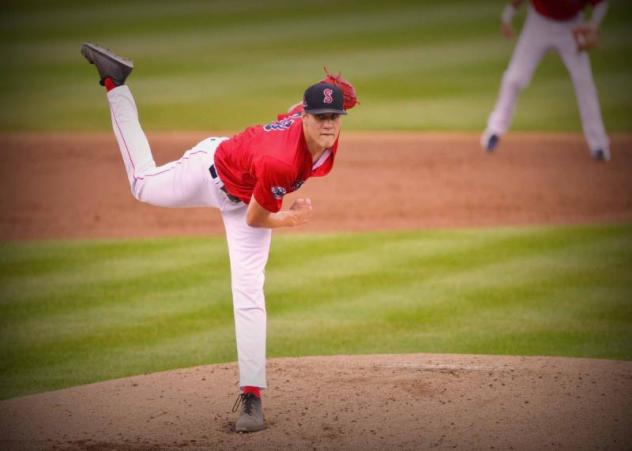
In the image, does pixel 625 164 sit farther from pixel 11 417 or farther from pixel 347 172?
pixel 11 417

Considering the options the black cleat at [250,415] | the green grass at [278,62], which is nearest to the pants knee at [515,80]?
the green grass at [278,62]

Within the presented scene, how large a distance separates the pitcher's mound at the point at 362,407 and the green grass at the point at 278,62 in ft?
29.2

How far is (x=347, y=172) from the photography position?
12.7 meters

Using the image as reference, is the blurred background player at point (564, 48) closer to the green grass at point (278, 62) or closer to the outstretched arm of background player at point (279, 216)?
the green grass at point (278, 62)

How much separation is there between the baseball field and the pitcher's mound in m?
0.02

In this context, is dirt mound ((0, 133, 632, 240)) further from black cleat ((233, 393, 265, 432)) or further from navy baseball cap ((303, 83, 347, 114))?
navy baseball cap ((303, 83, 347, 114))

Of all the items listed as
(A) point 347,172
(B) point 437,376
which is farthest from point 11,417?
(A) point 347,172

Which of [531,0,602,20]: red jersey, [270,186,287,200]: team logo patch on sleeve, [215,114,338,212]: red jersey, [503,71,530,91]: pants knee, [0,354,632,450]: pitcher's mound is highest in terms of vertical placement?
[531,0,602,20]: red jersey

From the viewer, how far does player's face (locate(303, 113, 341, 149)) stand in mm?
5250

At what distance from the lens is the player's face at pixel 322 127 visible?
17.2ft

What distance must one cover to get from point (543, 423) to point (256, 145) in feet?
6.91

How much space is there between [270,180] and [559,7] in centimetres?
784

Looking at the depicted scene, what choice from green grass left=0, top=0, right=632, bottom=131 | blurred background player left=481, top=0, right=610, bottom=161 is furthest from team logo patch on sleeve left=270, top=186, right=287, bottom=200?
green grass left=0, top=0, right=632, bottom=131

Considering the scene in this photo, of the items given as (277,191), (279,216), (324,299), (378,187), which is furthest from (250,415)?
(378,187)
